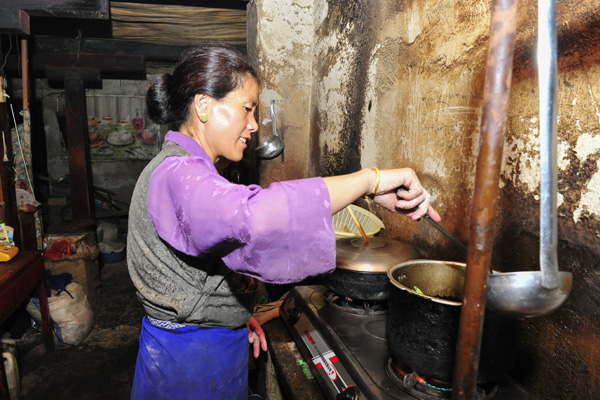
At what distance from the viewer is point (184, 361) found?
1.65 metres

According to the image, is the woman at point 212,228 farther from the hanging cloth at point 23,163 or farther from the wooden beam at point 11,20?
the hanging cloth at point 23,163

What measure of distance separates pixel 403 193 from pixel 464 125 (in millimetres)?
939

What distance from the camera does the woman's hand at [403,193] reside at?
1091 millimetres

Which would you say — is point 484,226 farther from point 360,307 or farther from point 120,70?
point 120,70

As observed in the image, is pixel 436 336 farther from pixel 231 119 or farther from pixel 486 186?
pixel 231 119

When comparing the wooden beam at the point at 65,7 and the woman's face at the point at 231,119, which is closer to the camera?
the woman's face at the point at 231,119

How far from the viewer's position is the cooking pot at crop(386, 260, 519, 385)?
3.97ft

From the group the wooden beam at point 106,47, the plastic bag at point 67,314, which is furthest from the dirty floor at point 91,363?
the wooden beam at point 106,47

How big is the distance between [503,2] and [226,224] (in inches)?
28.4

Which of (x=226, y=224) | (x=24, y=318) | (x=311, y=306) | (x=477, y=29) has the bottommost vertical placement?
(x=24, y=318)

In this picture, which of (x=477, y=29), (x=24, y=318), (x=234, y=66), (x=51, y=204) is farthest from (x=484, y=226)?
(x=51, y=204)

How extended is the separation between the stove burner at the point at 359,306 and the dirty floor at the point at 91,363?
2.96 m

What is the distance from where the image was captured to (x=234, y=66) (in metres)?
1.47

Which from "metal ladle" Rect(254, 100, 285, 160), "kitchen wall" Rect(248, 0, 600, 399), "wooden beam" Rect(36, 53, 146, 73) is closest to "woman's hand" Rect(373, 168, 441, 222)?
"kitchen wall" Rect(248, 0, 600, 399)
